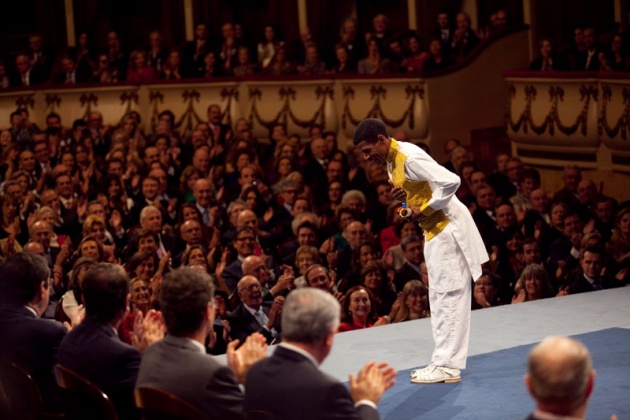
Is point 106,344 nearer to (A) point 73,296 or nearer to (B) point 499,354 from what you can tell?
(B) point 499,354

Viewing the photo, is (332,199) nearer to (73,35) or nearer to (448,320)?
(448,320)

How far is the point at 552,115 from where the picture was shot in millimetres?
12648

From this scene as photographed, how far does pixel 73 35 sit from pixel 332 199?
29.0 feet

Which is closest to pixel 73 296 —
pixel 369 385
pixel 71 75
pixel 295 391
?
pixel 369 385

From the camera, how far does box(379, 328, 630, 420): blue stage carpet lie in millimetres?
5250

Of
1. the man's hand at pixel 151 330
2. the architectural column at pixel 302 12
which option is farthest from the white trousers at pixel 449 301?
the architectural column at pixel 302 12

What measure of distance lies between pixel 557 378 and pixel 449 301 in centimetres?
273

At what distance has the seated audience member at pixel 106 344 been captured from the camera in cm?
423

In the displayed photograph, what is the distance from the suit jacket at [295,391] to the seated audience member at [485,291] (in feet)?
15.2

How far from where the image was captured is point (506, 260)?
9383mm

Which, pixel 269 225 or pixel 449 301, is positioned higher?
pixel 449 301

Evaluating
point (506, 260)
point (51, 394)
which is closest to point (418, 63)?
point (506, 260)

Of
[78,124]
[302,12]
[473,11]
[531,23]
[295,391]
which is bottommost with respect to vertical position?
[295,391]

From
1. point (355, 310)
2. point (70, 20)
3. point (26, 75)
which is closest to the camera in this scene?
point (355, 310)
